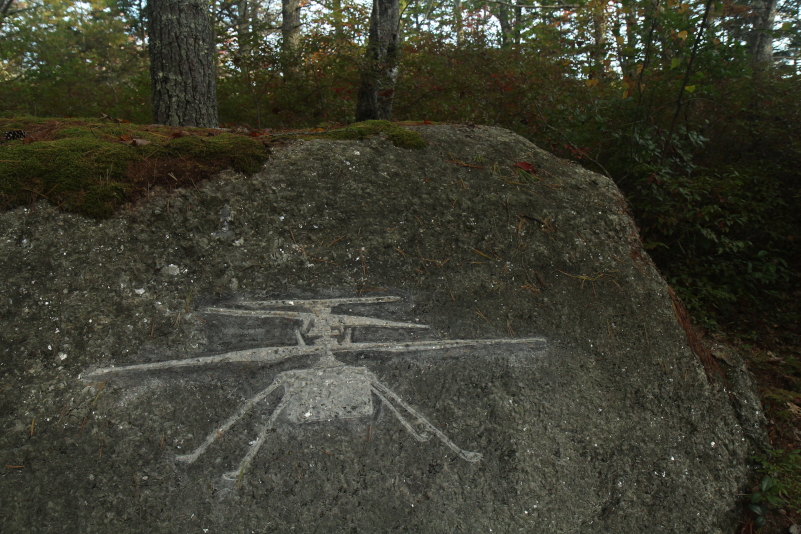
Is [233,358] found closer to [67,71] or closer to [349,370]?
[349,370]

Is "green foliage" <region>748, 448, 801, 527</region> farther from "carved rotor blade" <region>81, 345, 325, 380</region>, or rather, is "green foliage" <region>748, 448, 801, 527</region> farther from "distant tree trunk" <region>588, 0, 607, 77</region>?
"distant tree trunk" <region>588, 0, 607, 77</region>

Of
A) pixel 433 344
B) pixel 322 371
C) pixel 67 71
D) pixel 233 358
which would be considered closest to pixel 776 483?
pixel 433 344

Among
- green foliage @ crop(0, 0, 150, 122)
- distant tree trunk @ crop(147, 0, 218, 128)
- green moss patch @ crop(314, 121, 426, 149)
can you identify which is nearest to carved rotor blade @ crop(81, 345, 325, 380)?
green moss patch @ crop(314, 121, 426, 149)

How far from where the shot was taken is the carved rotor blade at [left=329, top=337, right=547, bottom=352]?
214cm

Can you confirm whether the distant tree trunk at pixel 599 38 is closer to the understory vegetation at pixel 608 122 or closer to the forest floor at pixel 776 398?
the understory vegetation at pixel 608 122

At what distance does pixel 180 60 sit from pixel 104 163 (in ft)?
6.10

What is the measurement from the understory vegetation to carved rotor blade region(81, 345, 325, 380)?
2.60ft

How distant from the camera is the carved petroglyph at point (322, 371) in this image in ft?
6.33

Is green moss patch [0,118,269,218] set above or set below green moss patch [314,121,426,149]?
below

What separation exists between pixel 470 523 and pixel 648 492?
850 millimetres

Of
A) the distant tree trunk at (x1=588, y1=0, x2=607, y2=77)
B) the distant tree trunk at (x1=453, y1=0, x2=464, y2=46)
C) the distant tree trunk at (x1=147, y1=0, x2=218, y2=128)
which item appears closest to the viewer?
the distant tree trunk at (x1=147, y1=0, x2=218, y2=128)

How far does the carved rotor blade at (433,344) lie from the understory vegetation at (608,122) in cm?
115

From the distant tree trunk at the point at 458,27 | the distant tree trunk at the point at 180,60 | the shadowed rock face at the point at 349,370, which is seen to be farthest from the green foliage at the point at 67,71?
the shadowed rock face at the point at 349,370

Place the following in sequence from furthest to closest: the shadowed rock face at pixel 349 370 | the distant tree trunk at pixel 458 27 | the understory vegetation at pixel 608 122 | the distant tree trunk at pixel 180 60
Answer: the distant tree trunk at pixel 458 27, the distant tree trunk at pixel 180 60, the understory vegetation at pixel 608 122, the shadowed rock face at pixel 349 370
